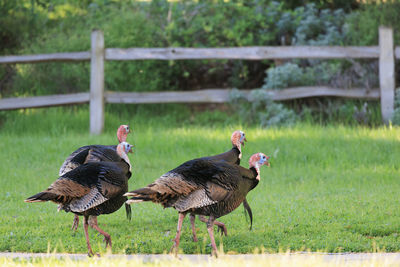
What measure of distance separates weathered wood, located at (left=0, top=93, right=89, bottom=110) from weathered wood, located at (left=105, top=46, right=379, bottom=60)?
1078 mm

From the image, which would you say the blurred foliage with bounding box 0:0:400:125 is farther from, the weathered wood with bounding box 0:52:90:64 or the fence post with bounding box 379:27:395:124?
the weathered wood with bounding box 0:52:90:64

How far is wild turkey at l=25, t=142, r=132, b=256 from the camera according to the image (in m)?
6.15

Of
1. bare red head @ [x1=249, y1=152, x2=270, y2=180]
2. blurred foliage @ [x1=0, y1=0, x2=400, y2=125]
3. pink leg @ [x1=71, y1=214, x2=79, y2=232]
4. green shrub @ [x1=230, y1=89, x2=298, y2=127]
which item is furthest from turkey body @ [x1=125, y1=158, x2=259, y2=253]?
blurred foliage @ [x1=0, y1=0, x2=400, y2=125]

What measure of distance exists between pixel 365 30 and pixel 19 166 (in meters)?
9.23

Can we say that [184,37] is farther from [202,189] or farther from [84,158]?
[202,189]

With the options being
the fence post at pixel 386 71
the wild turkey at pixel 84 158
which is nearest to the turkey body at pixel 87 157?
the wild turkey at pixel 84 158

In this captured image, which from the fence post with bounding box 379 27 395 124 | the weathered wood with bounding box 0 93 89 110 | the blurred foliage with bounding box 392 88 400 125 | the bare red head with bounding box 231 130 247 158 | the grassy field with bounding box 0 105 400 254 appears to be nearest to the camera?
the grassy field with bounding box 0 105 400 254

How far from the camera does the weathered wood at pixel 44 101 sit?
14.7 m

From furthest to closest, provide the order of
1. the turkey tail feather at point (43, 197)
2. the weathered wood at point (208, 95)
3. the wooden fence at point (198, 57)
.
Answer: the weathered wood at point (208, 95), the wooden fence at point (198, 57), the turkey tail feather at point (43, 197)

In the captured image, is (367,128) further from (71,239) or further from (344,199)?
(71,239)

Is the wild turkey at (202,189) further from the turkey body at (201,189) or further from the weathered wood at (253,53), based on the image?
the weathered wood at (253,53)

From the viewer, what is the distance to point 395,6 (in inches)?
659

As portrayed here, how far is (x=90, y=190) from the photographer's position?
20.6 feet

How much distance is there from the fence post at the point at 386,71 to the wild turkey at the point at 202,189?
27.4ft
